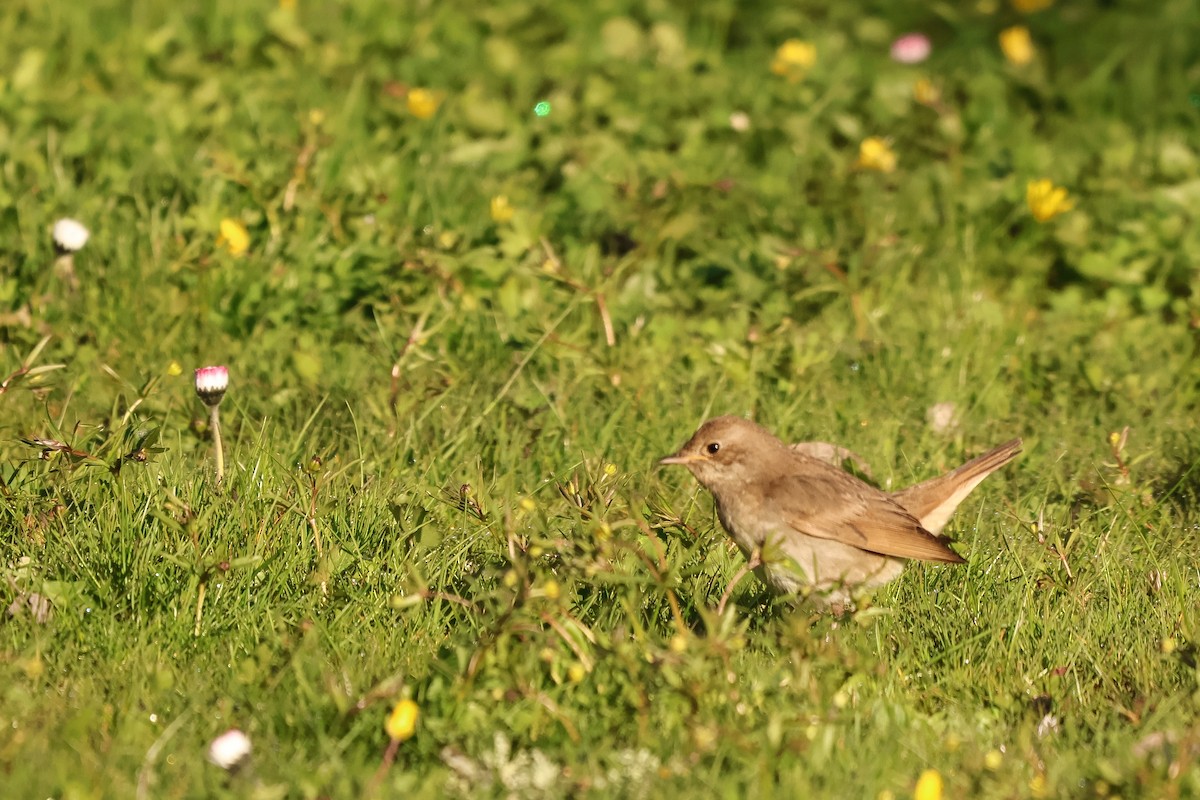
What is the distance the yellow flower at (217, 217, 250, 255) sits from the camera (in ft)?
22.9

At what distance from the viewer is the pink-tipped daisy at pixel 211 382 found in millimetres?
5320

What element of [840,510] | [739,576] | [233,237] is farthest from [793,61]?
[739,576]

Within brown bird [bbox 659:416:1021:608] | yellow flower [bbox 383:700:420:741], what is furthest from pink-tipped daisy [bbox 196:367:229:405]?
yellow flower [bbox 383:700:420:741]

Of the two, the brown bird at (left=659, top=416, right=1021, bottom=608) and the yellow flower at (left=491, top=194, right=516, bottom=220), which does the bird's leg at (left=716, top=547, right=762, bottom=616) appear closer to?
the brown bird at (left=659, top=416, right=1021, bottom=608)

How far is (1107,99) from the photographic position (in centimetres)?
935

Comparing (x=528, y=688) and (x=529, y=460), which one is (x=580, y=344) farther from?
(x=528, y=688)

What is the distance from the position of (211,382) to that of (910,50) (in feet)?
18.5

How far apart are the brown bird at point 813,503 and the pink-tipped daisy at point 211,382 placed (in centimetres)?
147

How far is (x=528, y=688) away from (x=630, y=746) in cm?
30

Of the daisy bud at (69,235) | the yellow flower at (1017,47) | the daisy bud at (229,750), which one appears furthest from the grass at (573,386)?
the daisy bud at (69,235)

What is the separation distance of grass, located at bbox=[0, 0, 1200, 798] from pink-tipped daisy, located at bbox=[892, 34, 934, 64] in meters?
Answer: 0.15

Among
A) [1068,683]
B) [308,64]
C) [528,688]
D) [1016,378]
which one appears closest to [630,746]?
[528,688]

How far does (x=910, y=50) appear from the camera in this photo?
31.9 feet

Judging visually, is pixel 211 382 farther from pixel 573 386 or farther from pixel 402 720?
pixel 402 720
